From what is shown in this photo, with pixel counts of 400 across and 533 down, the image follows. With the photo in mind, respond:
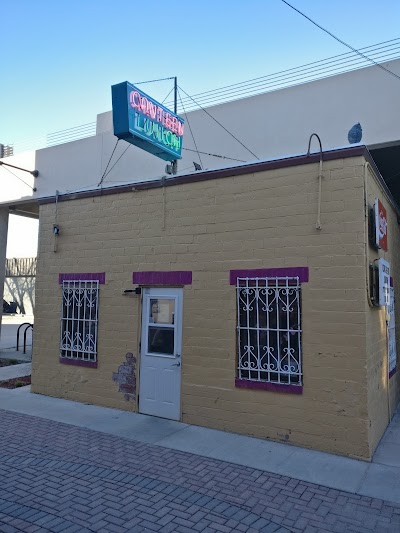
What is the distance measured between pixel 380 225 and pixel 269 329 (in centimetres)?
228

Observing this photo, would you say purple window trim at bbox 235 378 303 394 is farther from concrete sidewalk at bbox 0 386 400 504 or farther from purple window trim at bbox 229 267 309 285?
purple window trim at bbox 229 267 309 285

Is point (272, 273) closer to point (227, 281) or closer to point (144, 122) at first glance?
point (227, 281)

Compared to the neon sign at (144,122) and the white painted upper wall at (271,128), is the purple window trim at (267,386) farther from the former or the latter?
the white painted upper wall at (271,128)

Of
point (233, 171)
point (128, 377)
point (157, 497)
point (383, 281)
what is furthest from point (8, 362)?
point (383, 281)

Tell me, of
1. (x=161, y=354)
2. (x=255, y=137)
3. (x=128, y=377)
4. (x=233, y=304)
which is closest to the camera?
(x=233, y=304)

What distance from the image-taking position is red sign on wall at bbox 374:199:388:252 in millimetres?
6090

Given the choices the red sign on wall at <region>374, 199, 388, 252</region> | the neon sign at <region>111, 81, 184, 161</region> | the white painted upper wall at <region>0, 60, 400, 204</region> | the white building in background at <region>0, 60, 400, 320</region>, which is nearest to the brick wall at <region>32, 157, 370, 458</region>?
the red sign on wall at <region>374, 199, 388, 252</region>

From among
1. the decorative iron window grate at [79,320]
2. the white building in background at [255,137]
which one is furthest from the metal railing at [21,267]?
the decorative iron window grate at [79,320]

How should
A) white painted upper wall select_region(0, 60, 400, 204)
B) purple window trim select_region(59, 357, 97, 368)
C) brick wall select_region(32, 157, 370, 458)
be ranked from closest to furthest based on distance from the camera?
brick wall select_region(32, 157, 370, 458), purple window trim select_region(59, 357, 97, 368), white painted upper wall select_region(0, 60, 400, 204)

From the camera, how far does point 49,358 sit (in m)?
8.41

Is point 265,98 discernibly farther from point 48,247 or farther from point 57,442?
point 57,442

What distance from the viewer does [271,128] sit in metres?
11.8

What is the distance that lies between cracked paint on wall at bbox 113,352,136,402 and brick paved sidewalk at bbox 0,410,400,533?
1.66m

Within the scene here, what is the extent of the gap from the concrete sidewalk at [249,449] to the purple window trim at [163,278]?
7.21 feet
